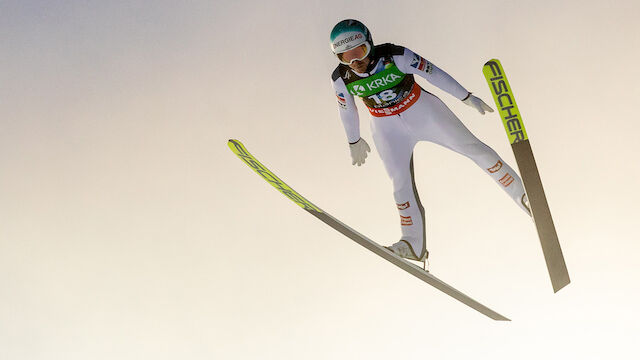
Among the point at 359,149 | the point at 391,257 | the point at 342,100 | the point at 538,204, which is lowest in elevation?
the point at 391,257

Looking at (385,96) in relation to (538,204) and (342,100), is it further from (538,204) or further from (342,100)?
(538,204)

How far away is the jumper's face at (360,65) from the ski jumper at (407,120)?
1.0 inches

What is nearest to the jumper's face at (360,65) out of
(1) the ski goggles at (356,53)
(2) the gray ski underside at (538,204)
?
(1) the ski goggles at (356,53)

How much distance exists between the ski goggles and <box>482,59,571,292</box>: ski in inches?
20.5

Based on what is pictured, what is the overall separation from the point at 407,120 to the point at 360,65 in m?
0.40

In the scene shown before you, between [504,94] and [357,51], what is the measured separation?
664 mm

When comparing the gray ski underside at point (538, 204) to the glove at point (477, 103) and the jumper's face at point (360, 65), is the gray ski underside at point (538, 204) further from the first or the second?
the jumper's face at point (360, 65)

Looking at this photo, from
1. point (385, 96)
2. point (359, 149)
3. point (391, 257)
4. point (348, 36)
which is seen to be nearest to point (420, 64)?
point (385, 96)

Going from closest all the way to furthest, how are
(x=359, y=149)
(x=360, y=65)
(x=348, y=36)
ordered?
(x=348, y=36) → (x=360, y=65) → (x=359, y=149)

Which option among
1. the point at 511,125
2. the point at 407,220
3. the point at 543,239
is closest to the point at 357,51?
the point at 511,125

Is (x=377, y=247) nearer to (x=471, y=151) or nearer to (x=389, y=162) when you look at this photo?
(x=389, y=162)

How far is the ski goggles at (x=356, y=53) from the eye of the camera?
288cm

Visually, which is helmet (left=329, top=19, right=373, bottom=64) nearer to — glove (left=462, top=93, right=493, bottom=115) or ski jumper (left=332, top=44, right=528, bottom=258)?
ski jumper (left=332, top=44, right=528, bottom=258)

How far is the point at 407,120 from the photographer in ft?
10.4
